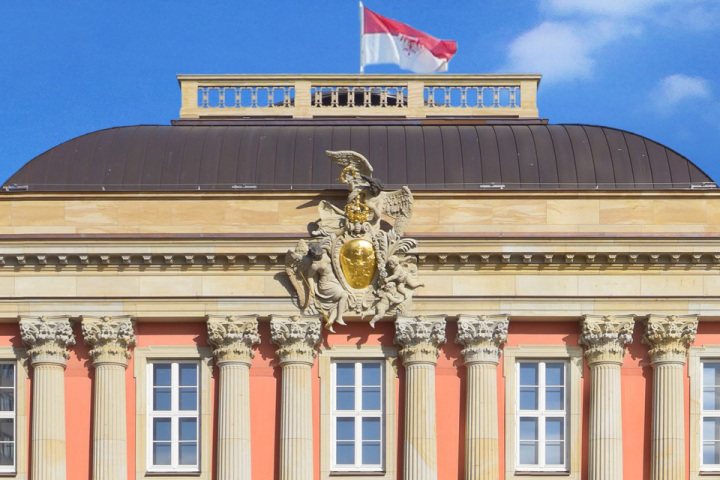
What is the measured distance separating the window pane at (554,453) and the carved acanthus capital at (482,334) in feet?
8.84

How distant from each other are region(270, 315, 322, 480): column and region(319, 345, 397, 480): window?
1.77 feet

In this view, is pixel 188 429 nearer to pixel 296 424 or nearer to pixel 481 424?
pixel 296 424

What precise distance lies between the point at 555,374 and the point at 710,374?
164 inches

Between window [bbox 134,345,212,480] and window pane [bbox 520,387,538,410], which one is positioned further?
window pane [bbox 520,387,538,410]

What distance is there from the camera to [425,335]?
54188 mm

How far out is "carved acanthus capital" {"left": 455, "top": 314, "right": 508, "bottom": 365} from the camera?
54.2 m

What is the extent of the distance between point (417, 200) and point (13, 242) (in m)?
10.8

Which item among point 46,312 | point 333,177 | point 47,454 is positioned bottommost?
point 47,454

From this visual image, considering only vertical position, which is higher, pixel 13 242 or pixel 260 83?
pixel 260 83

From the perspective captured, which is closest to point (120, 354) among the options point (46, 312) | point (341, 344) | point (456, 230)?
point (46, 312)

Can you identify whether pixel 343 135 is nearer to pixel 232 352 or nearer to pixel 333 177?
pixel 333 177

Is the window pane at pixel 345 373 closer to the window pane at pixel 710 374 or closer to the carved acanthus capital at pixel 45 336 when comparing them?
the carved acanthus capital at pixel 45 336

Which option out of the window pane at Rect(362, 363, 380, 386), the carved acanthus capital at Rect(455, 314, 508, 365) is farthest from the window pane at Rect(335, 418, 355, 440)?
the carved acanthus capital at Rect(455, 314, 508, 365)

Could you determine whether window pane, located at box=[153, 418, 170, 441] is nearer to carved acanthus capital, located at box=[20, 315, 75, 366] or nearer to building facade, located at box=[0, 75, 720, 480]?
building facade, located at box=[0, 75, 720, 480]
